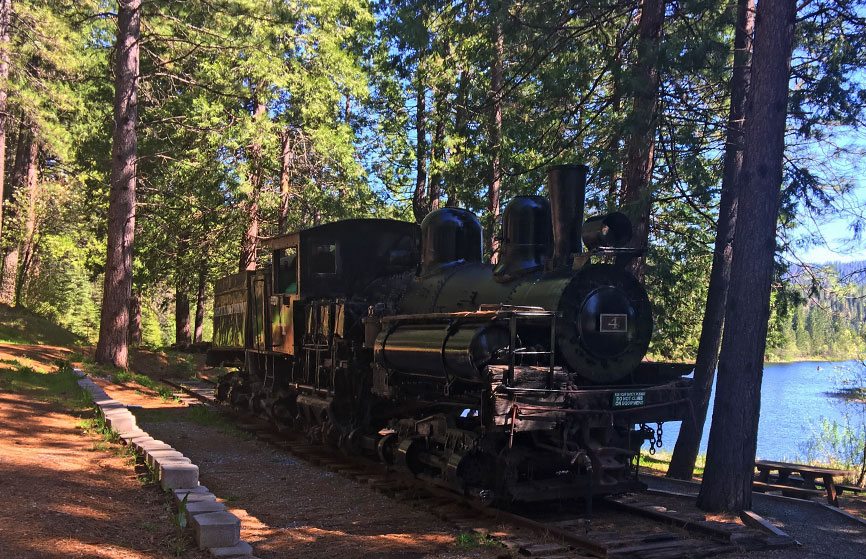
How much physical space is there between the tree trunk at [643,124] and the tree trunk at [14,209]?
2018cm

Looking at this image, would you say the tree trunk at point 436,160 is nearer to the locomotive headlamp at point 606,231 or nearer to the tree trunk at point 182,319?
the locomotive headlamp at point 606,231

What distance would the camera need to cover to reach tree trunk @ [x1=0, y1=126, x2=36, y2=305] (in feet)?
83.8

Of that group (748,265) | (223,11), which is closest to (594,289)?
(748,265)

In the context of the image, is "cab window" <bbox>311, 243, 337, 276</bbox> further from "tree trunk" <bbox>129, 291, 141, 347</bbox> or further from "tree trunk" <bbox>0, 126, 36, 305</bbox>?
"tree trunk" <bbox>129, 291, 141, 347</bbox>

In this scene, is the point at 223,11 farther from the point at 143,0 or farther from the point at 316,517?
the point at 316,517

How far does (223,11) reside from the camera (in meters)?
17.8

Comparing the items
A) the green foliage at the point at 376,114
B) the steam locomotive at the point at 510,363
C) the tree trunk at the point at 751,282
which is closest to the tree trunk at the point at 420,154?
the green foliage at the point at 376,114

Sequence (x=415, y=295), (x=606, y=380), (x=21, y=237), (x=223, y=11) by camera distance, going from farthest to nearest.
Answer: (x=21, y=237), (x=223, y=11), (x=415, y=295), (x=606, y=380)

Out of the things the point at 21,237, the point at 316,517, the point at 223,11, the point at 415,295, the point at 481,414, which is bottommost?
the point at 316,517

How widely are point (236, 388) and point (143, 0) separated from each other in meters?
11.0

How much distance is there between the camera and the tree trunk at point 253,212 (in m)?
21.3

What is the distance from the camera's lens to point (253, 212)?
21562mm

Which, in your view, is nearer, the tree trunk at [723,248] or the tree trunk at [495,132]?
the tree trunk at [723,248]

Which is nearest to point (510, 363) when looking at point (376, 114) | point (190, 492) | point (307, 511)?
point (307, 511)
